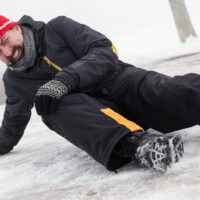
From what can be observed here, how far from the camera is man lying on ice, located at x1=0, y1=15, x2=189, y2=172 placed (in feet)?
5.78

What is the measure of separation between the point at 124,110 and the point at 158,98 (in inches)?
11.1

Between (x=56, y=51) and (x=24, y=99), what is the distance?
428 mm

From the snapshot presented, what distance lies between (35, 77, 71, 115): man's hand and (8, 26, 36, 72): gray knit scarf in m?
0.37

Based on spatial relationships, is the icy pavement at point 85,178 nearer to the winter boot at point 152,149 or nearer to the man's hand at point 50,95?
the winter boot at point 152,149

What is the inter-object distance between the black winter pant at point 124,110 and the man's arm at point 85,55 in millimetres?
92

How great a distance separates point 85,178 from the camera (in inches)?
74.4

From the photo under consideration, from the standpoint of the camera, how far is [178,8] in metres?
9.80

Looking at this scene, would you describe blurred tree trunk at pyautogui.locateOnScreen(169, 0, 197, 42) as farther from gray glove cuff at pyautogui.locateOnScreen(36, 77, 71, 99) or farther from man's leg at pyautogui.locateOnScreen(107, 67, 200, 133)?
gray glove cuff at pyautogui.locateOnScreen(36, 77, 71, 99)

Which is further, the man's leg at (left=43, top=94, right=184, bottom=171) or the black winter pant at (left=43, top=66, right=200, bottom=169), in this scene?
the black winter pant at (left=43, top=66, right=200, bottom=169)

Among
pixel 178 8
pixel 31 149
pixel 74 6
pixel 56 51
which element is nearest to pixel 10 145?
pixel 31 149

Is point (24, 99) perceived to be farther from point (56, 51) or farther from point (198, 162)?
point (198, 162)

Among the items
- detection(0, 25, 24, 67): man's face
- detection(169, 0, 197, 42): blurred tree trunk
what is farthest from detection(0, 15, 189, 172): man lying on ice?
detection(169, 0, 197, 42): blurred tree trunk

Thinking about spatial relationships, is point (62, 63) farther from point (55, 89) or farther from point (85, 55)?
point (55, 89)

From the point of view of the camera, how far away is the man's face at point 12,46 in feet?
7.27
